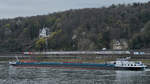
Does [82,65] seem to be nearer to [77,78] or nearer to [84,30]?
[77,78]

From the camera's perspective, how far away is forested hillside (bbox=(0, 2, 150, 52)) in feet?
420

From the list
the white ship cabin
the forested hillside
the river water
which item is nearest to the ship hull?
the white ship cabin

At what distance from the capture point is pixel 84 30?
463ft

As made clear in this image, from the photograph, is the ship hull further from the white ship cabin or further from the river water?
the river water

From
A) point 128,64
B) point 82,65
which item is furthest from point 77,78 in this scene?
point 82,65

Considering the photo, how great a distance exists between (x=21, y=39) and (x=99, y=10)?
42520 millimetres

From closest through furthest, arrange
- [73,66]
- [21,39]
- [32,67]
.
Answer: [73,66] → [32,67] → [21,39]

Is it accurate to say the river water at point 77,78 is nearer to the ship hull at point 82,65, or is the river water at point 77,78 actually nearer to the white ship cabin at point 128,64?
the white ship cabin at point 128,64

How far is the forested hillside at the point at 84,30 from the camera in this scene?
128 meters

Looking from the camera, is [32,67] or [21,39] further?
[21,39]

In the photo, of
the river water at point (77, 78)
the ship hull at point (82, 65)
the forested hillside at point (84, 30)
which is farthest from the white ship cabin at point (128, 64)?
the forested hillside at point (84, 30)

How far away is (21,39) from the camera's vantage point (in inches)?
6107

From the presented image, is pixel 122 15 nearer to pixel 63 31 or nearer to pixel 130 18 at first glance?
pixel 130 18

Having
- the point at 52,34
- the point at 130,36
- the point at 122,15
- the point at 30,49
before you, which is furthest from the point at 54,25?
the point at 130,36
